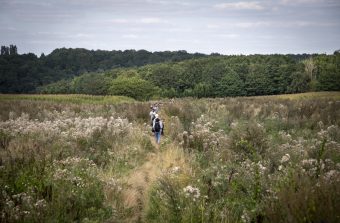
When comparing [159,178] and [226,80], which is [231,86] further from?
[159,178]

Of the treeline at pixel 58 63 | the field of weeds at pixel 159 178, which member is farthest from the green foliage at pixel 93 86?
the field of weeds at pixel 159 178

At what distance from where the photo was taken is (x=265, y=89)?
85688 mm

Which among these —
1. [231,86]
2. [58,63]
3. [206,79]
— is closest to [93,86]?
[206,79]

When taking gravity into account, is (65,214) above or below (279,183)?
below

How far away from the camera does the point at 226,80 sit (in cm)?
8994

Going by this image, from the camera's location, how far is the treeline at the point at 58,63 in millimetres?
93625

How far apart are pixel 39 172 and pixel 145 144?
4706 millimetres

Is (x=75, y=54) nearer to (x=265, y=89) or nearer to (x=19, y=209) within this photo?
(x=265, y=89)

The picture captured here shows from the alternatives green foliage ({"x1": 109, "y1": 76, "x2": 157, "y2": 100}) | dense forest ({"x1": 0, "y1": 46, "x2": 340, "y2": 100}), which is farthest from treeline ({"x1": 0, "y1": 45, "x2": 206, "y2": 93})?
green foliage ({"x1": 109, "y1": 76, "x2": 157, "y2": 100})

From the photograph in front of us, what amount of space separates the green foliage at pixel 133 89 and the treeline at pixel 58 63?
24095 millimetres

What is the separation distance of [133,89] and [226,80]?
921 inches

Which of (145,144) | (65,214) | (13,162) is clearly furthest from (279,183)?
(145,144)

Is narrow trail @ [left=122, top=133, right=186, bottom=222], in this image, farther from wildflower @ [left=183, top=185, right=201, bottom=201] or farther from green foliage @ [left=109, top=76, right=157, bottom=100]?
green foliage @ [left=109, top=76, right=157, bottom=100]

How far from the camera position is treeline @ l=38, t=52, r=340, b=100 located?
79625 mm
